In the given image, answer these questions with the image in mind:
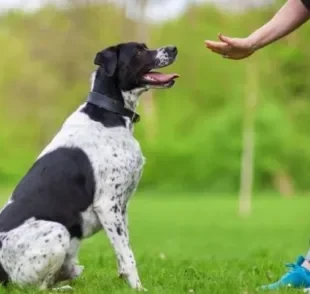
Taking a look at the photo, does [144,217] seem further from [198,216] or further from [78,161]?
[78,161]

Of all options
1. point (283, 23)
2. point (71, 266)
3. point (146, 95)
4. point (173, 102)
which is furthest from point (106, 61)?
point (173, 102)

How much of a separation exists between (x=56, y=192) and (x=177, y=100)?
45813mm

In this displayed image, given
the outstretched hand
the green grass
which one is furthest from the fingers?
the green grass

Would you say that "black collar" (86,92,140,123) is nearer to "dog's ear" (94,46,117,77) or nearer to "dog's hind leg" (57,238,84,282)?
"dog's ear" (94,46,117,77)

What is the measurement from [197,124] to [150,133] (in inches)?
110

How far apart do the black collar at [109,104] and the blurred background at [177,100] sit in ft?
98.1

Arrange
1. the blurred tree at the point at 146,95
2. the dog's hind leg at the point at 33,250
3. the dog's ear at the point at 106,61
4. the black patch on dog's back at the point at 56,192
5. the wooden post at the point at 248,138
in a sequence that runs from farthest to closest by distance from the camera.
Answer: the blurred tree at the point at 146,95 < the wooden post at the point at 248,138 < the dog's ear at the point at 106,61 < the black patch on dog's back at the point at 56,192 < the dog's hind leg at the point at 33,250

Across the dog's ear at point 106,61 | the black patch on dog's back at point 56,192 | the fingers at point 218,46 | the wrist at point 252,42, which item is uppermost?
the wrist at point 252,42

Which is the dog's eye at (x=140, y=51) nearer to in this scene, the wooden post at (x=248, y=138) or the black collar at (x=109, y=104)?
the black collar at (x=109, y=104)

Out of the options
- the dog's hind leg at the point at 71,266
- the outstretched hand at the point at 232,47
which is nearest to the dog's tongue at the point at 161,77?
the outstretched hand at the point at 232,47

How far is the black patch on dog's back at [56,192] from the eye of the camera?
5766 mm

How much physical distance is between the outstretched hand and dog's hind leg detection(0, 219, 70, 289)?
5.19ft

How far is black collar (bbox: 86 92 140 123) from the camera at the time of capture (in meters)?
6.16

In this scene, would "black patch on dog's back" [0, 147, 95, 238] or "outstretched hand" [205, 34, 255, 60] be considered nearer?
"outstretched hand" [205, 34, 255, 60]
